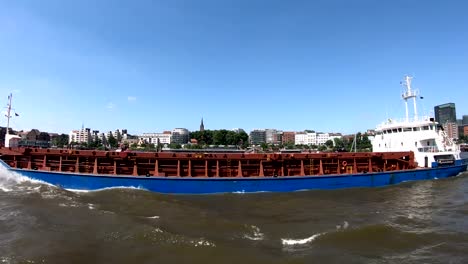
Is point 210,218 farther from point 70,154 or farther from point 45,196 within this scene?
point 70,154

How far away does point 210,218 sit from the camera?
1189 centimetres

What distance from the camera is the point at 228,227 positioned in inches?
420

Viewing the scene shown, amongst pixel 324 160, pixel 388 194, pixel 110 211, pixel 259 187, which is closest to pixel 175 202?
pixel 110 211

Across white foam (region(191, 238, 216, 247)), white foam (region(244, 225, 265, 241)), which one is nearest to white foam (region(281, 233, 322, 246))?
white foam (region(244, 225, 265, 241))

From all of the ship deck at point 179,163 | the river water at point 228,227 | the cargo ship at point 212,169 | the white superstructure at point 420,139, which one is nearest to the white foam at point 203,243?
the river water at point 228,227

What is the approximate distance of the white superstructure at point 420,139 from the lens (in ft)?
73.6

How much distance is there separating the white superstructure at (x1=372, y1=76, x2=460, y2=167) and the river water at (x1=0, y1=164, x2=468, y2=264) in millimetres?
5828

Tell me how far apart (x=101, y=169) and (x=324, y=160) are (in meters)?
15.0

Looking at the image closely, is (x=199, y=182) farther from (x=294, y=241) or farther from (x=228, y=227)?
(x=294, y=241)

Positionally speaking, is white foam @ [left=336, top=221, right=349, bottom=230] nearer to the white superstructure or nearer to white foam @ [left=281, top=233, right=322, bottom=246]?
white foam @ [left=281, top=233, right=322, bottom=246]

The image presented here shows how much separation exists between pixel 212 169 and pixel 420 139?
54.7 ft

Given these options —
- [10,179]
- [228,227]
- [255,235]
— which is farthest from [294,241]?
[10,179]

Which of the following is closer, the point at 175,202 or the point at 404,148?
the point at 175,202

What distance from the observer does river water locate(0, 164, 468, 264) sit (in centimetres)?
803
